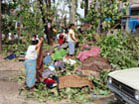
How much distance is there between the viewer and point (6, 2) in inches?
725

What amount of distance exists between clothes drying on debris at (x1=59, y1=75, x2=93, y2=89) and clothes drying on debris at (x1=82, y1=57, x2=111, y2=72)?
4.20 ft

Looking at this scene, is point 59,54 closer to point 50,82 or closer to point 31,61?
point 50,82

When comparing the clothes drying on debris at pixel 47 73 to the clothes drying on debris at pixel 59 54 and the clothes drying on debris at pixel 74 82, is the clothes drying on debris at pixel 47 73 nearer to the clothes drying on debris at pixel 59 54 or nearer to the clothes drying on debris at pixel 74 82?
the clothes drying on debris at pixel 74 82

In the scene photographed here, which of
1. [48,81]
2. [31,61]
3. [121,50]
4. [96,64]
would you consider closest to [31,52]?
[31,61]

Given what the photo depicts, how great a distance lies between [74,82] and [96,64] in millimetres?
1787

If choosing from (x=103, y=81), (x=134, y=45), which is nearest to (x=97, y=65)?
(x=103, y=81)

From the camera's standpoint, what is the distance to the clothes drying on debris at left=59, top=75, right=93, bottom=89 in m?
7.16

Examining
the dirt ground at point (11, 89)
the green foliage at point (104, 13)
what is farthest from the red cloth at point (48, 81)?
the green foliage at point (104, 13)

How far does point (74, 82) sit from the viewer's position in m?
7.23

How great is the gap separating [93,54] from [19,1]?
1003cm

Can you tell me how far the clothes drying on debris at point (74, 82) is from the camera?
23.5 ft

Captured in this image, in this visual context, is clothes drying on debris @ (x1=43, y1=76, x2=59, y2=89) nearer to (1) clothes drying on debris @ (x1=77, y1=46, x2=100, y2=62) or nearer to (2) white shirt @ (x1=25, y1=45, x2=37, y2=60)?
(2) white shirt @ (x1=25, y1=45, x2=37, y2=60)

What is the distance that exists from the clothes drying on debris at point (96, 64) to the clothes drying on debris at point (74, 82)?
128 centimetres

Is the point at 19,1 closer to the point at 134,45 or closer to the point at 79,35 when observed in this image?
the point at 79,35
